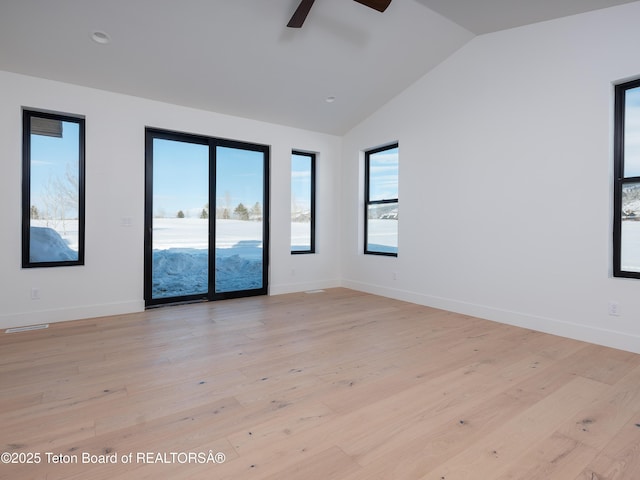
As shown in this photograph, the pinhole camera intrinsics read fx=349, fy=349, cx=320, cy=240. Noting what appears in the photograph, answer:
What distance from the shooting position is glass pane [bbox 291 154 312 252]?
5730 millimetres

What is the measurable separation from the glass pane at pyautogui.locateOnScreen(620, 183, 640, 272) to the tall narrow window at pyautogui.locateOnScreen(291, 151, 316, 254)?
13.2 feet

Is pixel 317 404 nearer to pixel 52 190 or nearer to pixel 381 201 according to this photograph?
pixel 52 190

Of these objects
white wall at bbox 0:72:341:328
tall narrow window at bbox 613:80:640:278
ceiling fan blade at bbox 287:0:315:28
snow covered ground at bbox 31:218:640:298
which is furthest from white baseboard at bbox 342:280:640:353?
ceiling fan blade at bbox 287:0:315:28

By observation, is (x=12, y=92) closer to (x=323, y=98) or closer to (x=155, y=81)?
(x=155, y=81)

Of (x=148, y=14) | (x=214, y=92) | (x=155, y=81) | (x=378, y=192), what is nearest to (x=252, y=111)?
(x=214, y=92)

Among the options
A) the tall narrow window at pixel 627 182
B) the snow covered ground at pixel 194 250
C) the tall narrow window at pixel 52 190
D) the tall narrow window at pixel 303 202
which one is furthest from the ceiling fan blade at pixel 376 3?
the tall narrow window at pixel 52 190

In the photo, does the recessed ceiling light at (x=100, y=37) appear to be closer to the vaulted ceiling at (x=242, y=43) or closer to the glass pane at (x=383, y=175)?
the vaulted ceiling at (x=242, y=43)

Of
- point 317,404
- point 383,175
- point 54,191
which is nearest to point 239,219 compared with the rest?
point 54,191

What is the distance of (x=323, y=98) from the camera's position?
4.77 metres

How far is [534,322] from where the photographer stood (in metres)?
3.51

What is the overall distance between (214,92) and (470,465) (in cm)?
439

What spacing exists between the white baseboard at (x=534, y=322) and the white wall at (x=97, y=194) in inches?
129

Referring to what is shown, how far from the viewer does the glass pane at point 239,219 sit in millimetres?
4965

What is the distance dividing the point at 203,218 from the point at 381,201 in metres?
2.65
